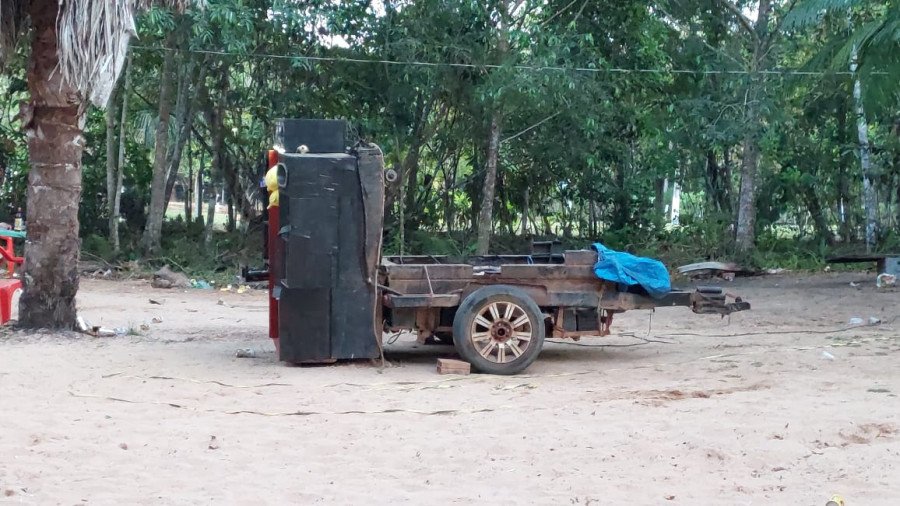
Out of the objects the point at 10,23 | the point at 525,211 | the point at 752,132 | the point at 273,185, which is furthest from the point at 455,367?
the point at 525,211

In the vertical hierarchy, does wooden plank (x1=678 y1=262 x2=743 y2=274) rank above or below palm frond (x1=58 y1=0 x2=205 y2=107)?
below

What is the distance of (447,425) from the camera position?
6.90 metres

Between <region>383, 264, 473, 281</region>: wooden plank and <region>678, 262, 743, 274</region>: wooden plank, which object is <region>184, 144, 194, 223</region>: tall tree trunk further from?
<region>383, 264, 473, 281</region>: wooden plank

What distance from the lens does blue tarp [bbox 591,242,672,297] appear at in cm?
919

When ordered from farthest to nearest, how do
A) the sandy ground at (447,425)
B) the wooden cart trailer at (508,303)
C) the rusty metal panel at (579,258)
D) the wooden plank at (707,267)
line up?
the wooden plank at (707,267)
the rusty metal panel at (579,258)
the wooden cart trailer at (508,303)
the sandy ground at (447,425)

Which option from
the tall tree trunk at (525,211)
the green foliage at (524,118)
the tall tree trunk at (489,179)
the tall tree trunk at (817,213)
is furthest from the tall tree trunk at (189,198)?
the tall tree trunk at (817,213)

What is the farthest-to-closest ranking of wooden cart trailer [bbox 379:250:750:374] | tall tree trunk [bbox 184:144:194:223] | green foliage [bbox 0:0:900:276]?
tall tree trunk [bbox 184:144:194:223] → green foliage [bbox 0:0:900:276] → wooden cart trailer [bbox 379:250:750:374]

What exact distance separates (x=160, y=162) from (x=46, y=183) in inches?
408

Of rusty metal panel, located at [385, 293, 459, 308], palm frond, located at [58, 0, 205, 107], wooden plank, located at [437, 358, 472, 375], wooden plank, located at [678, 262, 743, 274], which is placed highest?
palm frond, located at [58, 0, 205, 107]

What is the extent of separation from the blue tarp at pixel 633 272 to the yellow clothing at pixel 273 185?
300 centimetres

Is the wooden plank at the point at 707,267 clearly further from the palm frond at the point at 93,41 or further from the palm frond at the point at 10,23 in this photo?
the palm frond at the point at 10,23

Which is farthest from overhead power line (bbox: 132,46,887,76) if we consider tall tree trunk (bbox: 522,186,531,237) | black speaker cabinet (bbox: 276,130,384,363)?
black speaker cabinet (bbox: 276,130,384,363)

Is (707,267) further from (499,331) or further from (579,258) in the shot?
(499,331)

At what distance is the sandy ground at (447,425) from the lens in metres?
5.44
